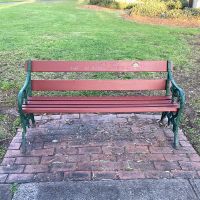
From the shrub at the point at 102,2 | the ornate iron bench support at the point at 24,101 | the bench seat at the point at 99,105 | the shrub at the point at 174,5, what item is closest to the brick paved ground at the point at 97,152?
the ornate iron bench support at the point at 24,101

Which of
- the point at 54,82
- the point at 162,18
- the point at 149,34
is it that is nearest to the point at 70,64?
the point at 54,82

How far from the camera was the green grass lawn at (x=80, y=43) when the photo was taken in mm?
6914

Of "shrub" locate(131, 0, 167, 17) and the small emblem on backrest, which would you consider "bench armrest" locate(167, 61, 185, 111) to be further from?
"shrub" locate(131, 0, 167, 17)

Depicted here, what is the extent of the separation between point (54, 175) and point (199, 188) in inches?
54.8

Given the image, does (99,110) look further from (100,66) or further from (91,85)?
(100,66)

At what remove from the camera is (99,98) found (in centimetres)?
420

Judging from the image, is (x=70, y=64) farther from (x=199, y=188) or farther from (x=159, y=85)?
(x=199, y=188)

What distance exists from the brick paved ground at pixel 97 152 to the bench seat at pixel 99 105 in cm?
45

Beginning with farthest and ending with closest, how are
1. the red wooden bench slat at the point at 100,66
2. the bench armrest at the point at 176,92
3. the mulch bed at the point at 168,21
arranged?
the mulch bed at the point at 168,21, the red wooden bench slat at the point at 100,66, the bench armrest at the point at 176,92

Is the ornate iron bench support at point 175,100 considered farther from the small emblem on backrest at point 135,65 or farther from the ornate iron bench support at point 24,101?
the ornate iron bench support at point 24,101

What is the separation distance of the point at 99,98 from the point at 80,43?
4.80m

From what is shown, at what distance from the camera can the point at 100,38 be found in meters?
9.47

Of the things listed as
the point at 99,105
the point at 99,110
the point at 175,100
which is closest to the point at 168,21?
the point at 175,100

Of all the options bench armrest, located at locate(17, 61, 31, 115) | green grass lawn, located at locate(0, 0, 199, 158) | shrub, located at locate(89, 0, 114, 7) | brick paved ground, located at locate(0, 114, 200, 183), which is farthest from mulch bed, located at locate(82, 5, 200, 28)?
bench armrest, located at locate(17, 61, 31, 115)
